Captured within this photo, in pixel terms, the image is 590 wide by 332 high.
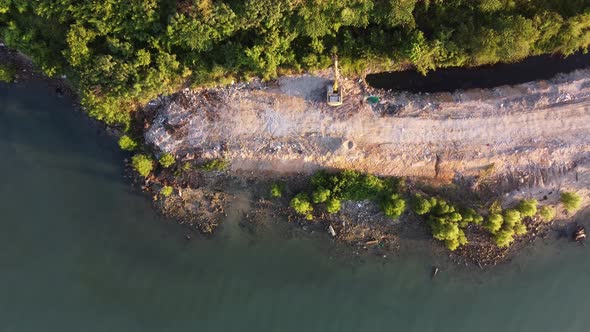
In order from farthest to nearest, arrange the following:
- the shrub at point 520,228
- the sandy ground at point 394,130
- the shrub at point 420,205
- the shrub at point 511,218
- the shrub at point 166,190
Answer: the shrub at point 166,190
the sandy ground at point 394,130
the shrub at point 520,228
the shrub at point 511,218
the shrub at point 420,205

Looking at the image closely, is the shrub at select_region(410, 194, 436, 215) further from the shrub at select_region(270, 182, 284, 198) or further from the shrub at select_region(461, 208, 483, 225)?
the shrub at select_region(270, 182, 284, 198)

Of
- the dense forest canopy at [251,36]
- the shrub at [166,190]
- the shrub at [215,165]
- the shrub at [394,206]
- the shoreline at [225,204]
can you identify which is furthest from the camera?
the shoreline at [225,204]

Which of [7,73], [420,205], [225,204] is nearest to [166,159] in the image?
[225,204]

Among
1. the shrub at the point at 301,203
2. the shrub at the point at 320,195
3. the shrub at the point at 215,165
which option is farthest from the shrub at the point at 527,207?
the shrub at the point at 215,165

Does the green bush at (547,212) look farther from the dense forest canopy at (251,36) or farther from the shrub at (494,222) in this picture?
the dense forest canopy at (251,36)

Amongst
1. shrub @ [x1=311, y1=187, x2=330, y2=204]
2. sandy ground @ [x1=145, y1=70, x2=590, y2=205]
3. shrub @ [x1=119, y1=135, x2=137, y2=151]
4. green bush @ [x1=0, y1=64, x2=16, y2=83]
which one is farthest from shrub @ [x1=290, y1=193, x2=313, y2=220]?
green bush @ [x1=0, y1=64, x2=16, y2=83]

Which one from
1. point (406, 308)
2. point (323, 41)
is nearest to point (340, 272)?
point (406, 308)

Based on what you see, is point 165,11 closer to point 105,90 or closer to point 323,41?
point 105,90
